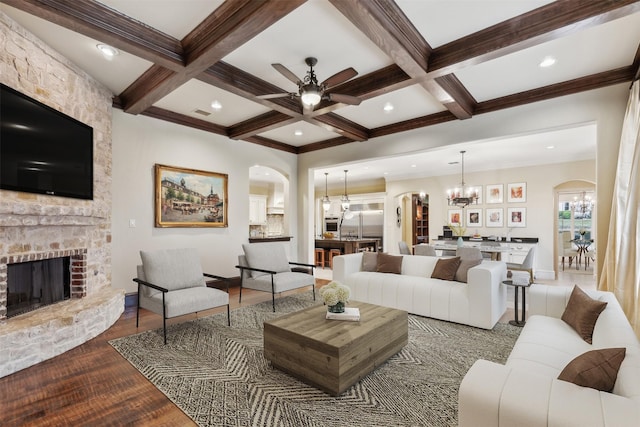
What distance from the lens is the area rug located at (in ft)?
6.65

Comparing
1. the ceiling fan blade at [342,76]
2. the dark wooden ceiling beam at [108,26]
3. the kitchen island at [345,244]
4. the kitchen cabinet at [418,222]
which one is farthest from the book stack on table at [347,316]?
the kitchen cabinet at [418,222]

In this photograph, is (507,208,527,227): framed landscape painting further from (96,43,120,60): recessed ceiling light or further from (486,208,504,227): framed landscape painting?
(96,43,120,60): recessed ceiling light

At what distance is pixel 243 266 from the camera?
4.68 meters

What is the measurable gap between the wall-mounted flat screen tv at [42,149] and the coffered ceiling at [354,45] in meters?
0.69

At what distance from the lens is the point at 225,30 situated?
102 inches

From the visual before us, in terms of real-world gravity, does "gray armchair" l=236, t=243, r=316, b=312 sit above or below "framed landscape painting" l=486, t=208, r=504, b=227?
Result: below

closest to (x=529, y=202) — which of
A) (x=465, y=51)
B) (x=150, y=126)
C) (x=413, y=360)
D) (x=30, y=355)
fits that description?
(x=465, y=51)

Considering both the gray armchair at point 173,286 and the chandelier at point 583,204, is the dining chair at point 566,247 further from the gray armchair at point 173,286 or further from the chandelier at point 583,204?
the gray armchair at point 173,286

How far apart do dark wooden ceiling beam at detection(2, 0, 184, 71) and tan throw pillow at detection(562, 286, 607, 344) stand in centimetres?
400

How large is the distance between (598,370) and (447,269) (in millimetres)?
2874

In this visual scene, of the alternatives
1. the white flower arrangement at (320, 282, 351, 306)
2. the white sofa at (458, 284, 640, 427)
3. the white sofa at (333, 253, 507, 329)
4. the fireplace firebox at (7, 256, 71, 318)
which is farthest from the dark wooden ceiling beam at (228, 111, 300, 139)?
the white sofa at (458, 284, 640, 427)

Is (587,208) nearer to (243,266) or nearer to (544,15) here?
(544,15)

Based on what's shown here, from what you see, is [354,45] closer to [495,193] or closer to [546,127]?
[546,127]

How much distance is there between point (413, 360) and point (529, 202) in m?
6.54
